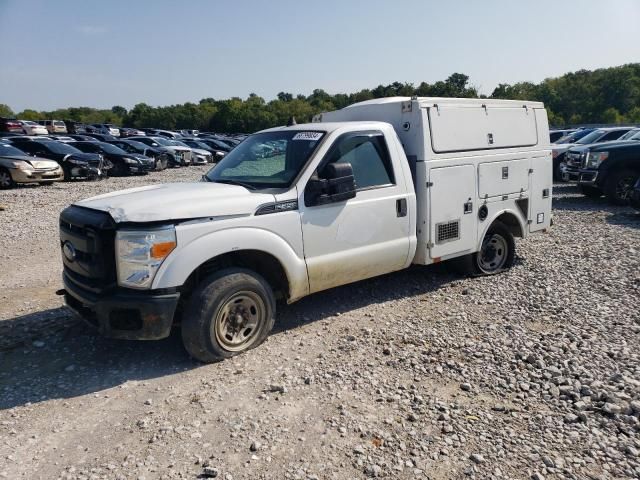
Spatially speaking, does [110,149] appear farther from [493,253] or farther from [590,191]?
[493,253]

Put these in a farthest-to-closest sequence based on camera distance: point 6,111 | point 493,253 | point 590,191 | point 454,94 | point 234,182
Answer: point 6,111 < point 454,94 < point 590,191 < point 493,253 < point 234,182

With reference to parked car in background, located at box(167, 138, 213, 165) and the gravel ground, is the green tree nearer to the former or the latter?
parked car in background, located at box(167, 138, 213, 165)

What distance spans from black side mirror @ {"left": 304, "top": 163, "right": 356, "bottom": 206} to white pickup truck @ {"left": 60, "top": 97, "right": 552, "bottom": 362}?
1 cm

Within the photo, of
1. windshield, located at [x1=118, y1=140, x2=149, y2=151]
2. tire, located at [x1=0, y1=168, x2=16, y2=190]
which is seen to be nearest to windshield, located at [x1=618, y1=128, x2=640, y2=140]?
tire, located at [x1=0, y1=168, x2=16, y2=190]

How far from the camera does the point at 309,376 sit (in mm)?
4113

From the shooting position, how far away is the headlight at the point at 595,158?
12227 millimetres

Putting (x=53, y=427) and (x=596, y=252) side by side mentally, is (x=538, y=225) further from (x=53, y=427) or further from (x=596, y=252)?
(x=53, y=427)

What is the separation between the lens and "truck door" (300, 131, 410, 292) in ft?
15.7

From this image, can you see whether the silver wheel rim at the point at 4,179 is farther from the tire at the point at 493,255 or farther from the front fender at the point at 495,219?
the front fender at the point at 495,219

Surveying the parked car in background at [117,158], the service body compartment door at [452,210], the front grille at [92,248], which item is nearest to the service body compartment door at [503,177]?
the service body compartment door at [452,210]

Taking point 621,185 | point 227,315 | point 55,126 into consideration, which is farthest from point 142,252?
point 55,126

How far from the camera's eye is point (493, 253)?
6.80 m

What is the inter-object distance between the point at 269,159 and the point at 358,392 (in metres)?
2.51

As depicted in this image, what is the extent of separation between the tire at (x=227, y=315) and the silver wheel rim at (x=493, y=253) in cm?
331
